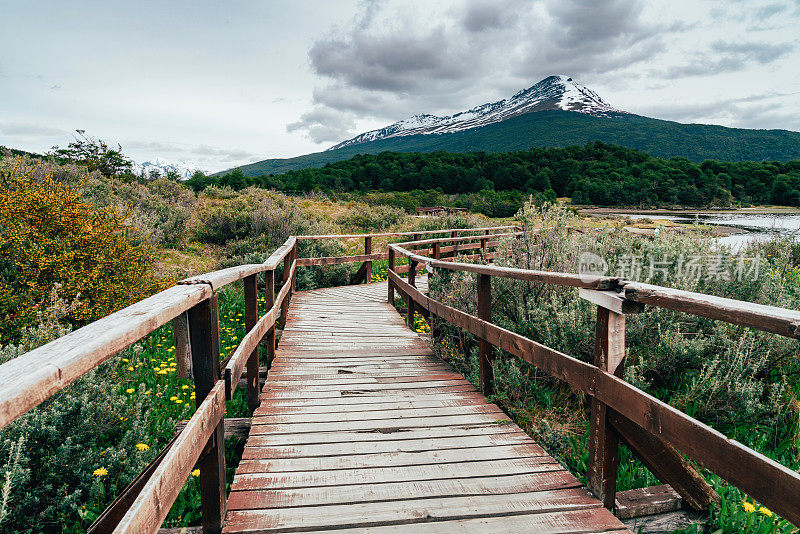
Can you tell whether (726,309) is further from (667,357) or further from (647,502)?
(667,357)

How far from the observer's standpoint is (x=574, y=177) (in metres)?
54.3

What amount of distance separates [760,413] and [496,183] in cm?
5482

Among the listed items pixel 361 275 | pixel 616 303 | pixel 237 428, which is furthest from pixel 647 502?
pixel 361 275

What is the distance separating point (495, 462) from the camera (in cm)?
251

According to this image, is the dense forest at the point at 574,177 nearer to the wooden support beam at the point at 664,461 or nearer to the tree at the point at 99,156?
the tree at the point at 99,156

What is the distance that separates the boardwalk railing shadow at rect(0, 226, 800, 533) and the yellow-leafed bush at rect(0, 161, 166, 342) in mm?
2810

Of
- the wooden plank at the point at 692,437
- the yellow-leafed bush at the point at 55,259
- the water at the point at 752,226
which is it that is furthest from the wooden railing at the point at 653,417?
the yellow-leafed bush at the point at 55,259

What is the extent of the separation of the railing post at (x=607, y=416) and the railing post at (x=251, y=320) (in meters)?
2.29

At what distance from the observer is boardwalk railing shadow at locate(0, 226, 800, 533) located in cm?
108

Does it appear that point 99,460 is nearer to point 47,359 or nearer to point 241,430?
point 241,430

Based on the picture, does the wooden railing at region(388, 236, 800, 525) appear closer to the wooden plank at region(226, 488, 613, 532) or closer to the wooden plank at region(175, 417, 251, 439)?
the wooden plank at region(226, 488, 613, 532)

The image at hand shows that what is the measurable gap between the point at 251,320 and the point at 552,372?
2232mm

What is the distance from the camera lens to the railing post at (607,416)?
212 centimetres

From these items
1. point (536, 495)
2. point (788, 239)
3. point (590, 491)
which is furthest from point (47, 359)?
point (788, 239)
